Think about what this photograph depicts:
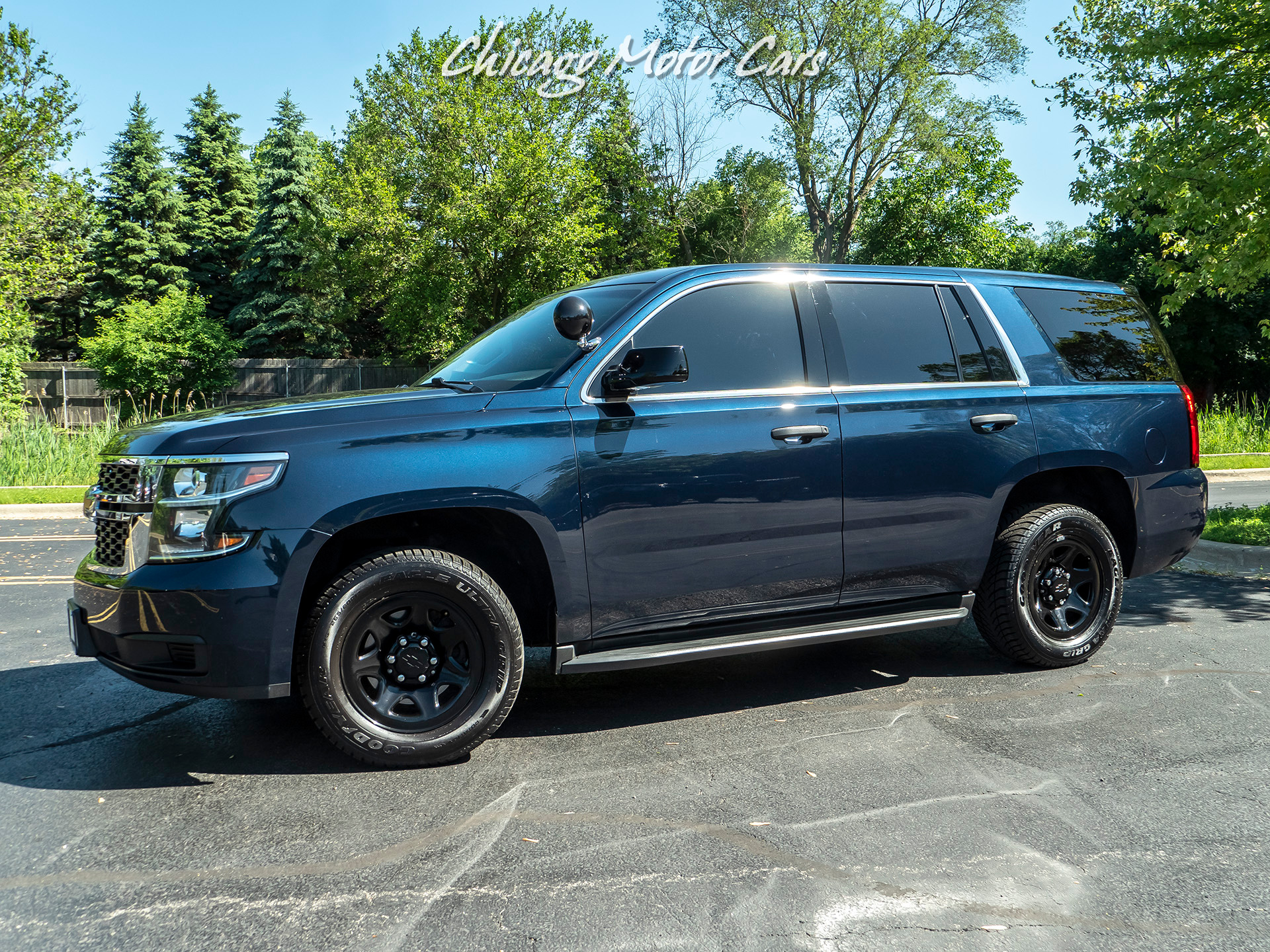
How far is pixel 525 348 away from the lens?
467cm

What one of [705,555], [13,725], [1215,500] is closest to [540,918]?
[705,555]

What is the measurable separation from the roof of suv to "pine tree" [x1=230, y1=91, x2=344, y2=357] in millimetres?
38424

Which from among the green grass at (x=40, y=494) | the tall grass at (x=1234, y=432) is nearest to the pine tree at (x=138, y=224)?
the green grass at (x=40, y=494)

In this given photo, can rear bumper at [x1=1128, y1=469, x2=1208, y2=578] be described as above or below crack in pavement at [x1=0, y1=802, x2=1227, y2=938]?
above

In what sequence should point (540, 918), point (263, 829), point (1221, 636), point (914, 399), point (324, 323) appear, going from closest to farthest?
point (540, 918), point (263, 829), point (914, 399), point (1221, 636), point (324, 323)

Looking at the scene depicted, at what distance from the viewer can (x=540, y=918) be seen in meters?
2.76

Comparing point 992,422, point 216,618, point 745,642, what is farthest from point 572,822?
point 992,422

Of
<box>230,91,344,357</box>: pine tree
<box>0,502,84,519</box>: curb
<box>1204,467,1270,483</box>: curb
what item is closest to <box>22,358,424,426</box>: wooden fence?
<box>230,91,344,357</box>: pine tree

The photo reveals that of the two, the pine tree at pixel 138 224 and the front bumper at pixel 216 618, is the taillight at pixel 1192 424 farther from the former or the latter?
the pine tree at pixel 138 224

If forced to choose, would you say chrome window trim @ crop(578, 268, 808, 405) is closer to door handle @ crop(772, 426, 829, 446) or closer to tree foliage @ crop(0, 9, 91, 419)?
door handle @ crop(772, 426, 829, 446)

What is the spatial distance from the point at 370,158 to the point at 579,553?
96.4 ft

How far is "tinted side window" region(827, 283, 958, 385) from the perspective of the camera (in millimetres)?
4762

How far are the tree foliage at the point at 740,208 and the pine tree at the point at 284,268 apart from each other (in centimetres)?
1586

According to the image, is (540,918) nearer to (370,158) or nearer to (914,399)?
(914,399)
